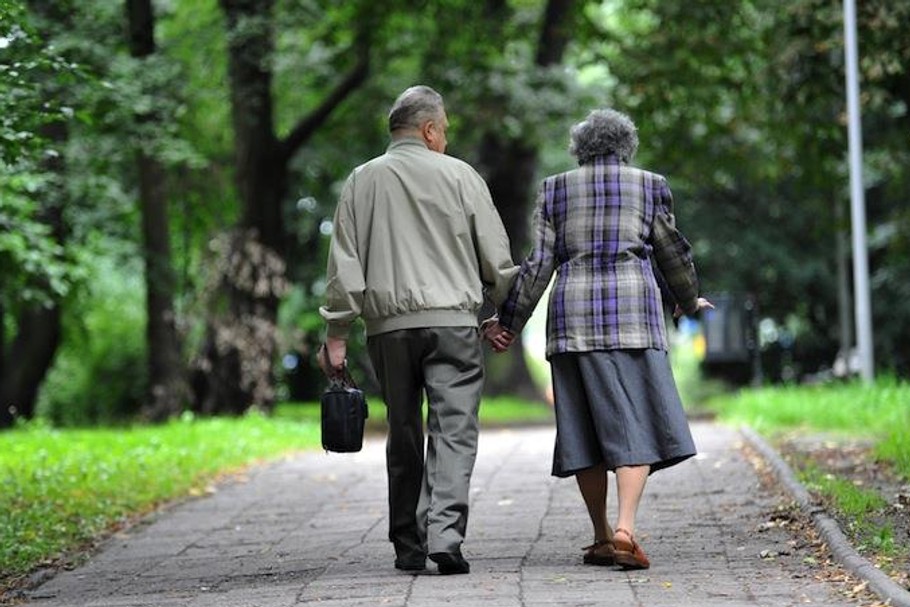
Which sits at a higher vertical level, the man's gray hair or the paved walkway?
the man's gray hair

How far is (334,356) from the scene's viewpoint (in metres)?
7.62

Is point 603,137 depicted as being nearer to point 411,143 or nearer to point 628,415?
point 411,143

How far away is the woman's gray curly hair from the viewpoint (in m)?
7.71

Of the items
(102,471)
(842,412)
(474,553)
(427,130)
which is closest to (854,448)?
(842,412)

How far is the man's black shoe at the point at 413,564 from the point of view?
7570 millimetres

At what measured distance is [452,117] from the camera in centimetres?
2378

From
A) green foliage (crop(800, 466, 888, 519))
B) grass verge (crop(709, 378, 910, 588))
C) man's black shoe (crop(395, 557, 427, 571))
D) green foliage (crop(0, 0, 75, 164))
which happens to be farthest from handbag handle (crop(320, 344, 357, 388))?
green foliage (crop(0, 0, 75, 164))

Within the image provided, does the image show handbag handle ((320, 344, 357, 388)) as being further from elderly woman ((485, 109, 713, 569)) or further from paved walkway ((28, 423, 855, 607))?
paved walkway ((28, 423, 855, 607))

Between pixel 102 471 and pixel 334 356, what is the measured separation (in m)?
5.67

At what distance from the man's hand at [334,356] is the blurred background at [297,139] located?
789cm

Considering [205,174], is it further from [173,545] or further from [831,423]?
[173,545]

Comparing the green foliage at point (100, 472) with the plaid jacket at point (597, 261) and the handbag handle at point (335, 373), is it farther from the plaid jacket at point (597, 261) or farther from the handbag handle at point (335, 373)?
the plaid jacket at point (597, 261)

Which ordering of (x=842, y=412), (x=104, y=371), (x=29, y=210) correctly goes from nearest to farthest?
(x=842, y=412) < (x=29, y=210) < (x=104, y=371)

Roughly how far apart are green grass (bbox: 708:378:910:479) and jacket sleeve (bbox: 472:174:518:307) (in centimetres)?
492
